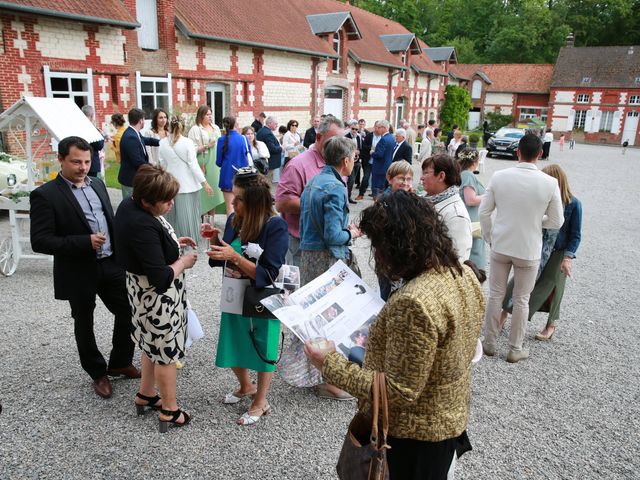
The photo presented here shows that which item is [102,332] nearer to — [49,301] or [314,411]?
[49,301]

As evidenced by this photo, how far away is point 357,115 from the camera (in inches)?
1062

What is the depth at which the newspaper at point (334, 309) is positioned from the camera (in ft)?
6.70

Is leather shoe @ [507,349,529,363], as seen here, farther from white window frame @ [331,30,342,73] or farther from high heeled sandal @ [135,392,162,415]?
white window frame @ [331,30,342,73]

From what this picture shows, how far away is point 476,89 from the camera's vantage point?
1898 inches

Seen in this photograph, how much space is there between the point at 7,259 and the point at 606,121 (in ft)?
158

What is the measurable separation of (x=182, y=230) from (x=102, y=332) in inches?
101

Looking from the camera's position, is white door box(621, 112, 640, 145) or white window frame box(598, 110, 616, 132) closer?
white door box(621, 112, 640, 145)

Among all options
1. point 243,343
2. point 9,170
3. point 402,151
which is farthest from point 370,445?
point 9,170

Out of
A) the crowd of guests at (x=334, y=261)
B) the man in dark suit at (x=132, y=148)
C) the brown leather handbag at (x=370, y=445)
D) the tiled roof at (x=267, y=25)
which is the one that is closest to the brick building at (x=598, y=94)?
the tiled roof at (x=267, y=25)

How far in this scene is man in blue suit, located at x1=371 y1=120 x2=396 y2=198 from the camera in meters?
9.90

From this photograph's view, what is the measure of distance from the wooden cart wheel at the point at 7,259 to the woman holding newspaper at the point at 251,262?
4283 millimetres

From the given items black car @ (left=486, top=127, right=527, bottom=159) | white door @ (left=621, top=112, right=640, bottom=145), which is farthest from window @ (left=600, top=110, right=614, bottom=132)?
black car @ (left=486, top=127, right=527, bottom=159)

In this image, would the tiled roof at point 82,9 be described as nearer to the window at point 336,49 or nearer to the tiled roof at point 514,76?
the window at point 336,49

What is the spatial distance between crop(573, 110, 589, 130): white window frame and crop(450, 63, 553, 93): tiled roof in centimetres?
396
